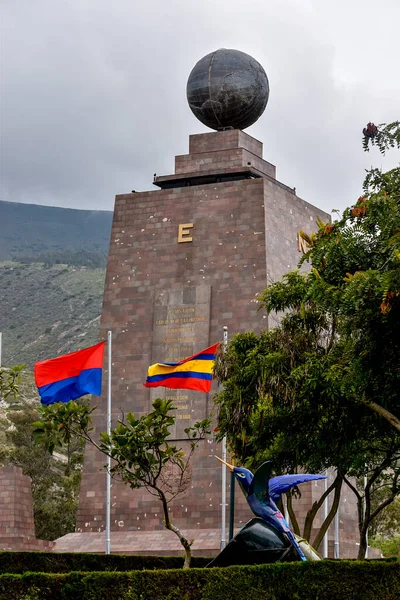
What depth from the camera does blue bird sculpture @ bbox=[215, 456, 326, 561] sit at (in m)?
22.2

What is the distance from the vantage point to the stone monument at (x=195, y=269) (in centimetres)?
3703

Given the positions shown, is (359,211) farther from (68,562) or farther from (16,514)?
(16,514)

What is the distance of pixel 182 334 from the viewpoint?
1502 inches

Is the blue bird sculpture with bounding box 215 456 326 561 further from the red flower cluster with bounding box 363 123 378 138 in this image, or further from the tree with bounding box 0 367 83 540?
the tree with bounding box 0 367 83 540

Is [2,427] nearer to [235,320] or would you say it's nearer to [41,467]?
[41,467]

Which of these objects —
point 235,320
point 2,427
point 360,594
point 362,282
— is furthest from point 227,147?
point 2,427

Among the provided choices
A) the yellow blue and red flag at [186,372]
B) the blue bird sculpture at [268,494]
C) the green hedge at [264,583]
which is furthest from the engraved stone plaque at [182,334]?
the green hedge at [264,583]

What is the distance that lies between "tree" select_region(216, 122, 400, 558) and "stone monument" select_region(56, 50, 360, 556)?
619 cm

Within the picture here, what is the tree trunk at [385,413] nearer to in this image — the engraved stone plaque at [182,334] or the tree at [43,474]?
the engraved stone plaque at [182,334]

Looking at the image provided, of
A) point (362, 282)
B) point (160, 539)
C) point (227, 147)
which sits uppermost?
point (227, 147)

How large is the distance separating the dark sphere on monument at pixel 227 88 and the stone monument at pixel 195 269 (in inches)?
1.2

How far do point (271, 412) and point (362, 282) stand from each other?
6260mm

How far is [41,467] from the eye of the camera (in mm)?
61562

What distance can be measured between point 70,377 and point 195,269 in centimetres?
726
